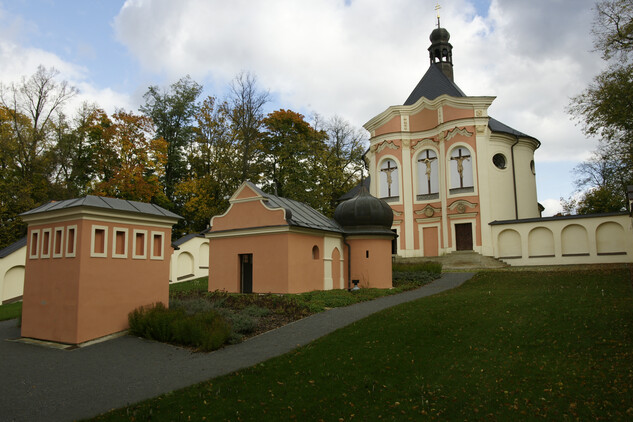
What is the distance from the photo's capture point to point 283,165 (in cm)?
3809

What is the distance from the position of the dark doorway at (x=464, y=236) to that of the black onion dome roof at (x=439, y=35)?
18.8m

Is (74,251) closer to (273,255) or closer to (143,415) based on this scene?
(143,415)

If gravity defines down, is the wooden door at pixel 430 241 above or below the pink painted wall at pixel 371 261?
above

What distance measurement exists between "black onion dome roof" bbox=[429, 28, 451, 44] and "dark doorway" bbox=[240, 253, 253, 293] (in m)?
30.5

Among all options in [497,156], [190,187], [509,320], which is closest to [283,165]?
[190,187]

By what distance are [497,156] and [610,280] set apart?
52.6 ft

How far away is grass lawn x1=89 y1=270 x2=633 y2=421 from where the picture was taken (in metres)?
6.70

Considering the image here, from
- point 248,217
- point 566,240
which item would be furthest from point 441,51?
point 248,217

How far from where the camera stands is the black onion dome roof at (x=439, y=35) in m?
40.7

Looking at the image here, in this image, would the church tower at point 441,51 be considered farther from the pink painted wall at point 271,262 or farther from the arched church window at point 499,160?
the pink painted wall at point 271,262

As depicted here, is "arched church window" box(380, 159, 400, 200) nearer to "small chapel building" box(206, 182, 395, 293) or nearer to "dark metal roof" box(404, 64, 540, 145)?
"dark metal roof" box(404, 64, 540, 145)

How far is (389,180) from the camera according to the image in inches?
1364

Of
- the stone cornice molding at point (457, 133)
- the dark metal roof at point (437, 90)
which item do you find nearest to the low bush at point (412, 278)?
the stone cornice molding at point (457, 133)

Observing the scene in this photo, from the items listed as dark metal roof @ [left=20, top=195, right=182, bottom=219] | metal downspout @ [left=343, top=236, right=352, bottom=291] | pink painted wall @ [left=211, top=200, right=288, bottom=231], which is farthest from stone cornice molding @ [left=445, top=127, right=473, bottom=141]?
dark metal roof @ [left=20, top=195, right=182, bottom=219]
